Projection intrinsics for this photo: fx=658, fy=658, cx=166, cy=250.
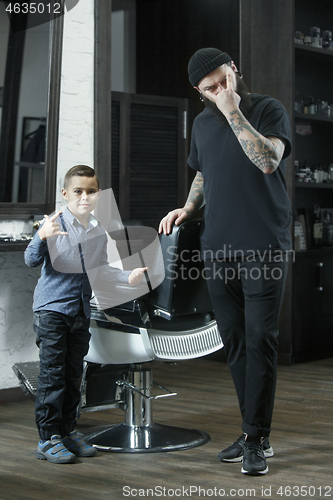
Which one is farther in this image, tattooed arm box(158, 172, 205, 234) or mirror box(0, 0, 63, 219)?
mirror box(0, 0, 63, 219)

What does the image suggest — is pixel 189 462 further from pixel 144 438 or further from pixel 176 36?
pixel 176 36

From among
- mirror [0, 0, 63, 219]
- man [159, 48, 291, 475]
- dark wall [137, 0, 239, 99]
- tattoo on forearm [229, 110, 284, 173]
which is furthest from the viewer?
dark wall [137, 0, 239, 99]

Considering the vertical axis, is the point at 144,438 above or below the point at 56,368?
below

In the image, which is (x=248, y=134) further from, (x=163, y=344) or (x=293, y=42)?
(x=293, y=42)

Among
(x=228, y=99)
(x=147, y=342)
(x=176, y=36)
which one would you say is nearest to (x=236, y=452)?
(x=147, y=342)

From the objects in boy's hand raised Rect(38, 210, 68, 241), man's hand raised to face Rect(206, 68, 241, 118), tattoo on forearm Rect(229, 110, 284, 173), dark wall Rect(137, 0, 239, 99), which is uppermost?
dark wall Rect(137, 0, 239, 99)

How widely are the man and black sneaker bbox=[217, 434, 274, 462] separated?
92 millimetres

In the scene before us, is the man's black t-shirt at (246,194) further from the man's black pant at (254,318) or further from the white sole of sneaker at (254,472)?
the white sole of sneaker at (254,472)

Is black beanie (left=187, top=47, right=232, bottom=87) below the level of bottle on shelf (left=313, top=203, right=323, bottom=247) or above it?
above

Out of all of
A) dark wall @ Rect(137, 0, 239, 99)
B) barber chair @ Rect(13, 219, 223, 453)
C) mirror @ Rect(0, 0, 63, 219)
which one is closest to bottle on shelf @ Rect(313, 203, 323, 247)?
Answer: dark wall @ Rect(137, 0, 239, 99)

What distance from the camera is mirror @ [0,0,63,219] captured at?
3297mm

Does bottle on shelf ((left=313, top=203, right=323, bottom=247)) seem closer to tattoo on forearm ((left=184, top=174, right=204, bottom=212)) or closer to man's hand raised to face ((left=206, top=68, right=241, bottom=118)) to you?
tattoo on forearm ((left=184, top=174, right=204, bottom=212))

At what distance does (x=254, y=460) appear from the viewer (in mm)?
2162

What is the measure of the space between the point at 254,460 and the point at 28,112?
2078mm
